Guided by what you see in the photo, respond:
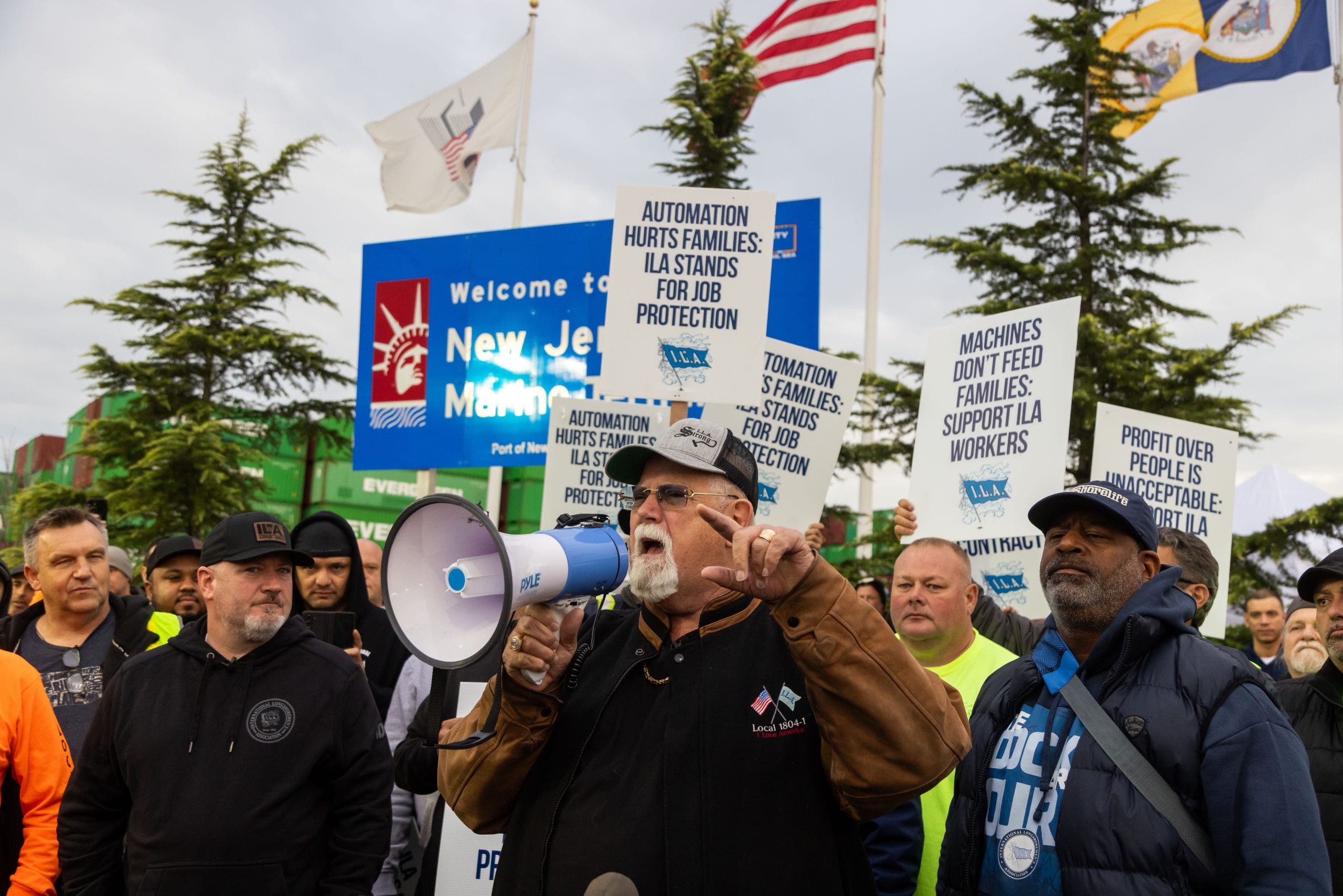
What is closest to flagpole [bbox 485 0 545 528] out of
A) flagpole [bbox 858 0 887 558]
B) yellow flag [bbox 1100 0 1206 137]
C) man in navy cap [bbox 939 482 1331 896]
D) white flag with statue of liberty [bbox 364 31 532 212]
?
white flag with statue of liberty [bbox 364 31 532 212]

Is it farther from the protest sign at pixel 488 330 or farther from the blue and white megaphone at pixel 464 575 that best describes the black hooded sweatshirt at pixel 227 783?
the protest sign at pixel 488 330

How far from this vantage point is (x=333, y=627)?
3.67 metres

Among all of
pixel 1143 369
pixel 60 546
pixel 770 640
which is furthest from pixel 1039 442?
pixel 1143 369

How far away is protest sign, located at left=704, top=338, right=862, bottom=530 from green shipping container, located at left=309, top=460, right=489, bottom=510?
581 inches

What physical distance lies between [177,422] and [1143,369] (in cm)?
1460

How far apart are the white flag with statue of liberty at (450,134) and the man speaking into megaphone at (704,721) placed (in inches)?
406

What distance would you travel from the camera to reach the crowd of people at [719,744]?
2041mm

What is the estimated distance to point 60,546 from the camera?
416 cm

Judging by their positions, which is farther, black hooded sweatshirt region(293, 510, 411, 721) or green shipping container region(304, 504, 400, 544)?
green shipping container region(304, 504, 400, 544)

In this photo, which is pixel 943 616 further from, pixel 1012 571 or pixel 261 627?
pixel 261 627

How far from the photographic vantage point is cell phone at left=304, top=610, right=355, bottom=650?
142 inches

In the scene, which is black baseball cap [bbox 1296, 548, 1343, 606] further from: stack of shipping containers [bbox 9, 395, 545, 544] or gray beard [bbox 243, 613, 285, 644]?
stack of shipping containers [bbox 9, 395, 545, 544]

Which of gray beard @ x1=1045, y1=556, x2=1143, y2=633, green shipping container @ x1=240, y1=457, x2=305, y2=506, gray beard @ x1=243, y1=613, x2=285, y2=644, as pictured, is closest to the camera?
gray beard @ x1=1045, y1=556, x2=1143, y2=633

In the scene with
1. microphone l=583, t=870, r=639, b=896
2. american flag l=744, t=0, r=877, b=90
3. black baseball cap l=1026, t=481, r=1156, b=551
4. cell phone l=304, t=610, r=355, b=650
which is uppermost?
american flag l=744, t=0, r=877, b=90
